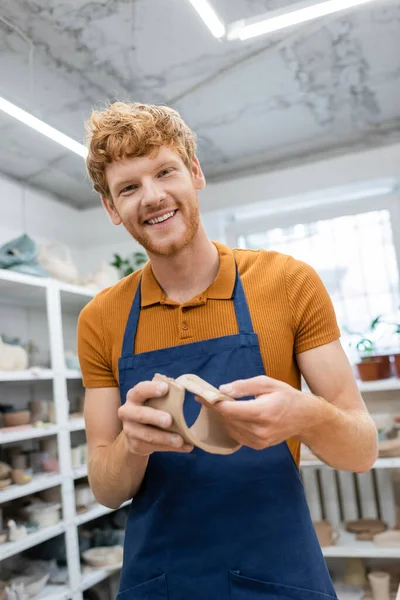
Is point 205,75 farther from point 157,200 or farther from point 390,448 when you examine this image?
Answer: point 390,448

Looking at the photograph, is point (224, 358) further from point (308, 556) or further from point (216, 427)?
point (308, 556)

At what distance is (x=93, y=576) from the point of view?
112 inches

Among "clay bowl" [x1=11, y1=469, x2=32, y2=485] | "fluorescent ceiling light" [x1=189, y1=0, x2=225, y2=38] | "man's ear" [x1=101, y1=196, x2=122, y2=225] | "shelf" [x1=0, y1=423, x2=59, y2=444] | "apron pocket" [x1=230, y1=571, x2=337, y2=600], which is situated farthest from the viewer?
"clay bowl" [x1=11, y1=469, x2=32, y2=485]

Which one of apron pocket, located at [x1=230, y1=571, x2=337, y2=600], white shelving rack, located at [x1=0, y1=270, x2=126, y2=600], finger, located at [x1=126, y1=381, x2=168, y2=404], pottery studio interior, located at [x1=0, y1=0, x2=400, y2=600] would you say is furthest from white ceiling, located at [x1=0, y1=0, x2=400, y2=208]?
apron pocket, located at [x1=230, y1=571, x2=337, y2=600]

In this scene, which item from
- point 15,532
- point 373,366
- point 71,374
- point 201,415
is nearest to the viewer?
point 201,415

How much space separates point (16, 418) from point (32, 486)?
0.34 meters

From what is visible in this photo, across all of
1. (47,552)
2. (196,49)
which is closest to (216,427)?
(196,49)

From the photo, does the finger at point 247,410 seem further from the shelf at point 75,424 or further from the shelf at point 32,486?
the shelf at point 75,424

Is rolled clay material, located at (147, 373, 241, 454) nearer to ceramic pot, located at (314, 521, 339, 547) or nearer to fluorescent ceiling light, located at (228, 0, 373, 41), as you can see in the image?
fluorescent ceiling light, located at (228, 0, 373, 41)

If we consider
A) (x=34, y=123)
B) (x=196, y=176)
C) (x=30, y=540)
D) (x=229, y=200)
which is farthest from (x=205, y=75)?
(x=30, y=540)

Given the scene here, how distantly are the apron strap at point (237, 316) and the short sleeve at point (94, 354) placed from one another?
7cm

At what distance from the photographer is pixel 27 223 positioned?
3609 millimetres

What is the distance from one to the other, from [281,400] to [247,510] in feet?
1.27

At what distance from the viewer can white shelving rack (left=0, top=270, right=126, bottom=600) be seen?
2602 millimetres
